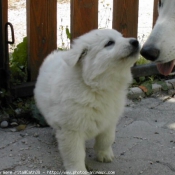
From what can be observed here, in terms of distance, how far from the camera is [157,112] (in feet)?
14.9

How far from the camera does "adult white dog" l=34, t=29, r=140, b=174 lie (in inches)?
117

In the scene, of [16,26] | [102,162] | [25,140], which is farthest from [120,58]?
[16,26]

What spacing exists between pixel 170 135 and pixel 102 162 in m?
0.86

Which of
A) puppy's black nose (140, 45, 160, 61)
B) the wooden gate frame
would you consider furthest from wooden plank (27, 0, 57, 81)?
puppy's black nose (140, 45, 160, 61)

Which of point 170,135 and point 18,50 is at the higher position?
point 18,50

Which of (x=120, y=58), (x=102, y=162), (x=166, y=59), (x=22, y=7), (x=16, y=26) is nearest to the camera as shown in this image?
(x=120, y=58)

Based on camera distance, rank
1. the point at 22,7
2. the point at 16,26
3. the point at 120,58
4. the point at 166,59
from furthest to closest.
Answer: the point at 22,7 → the point at 16,26 → the point at 166,59 → the point at 120,58

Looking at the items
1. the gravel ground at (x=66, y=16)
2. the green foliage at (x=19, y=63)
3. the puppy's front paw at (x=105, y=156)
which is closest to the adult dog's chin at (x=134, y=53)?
the puppy's front paw at (x=105, y=156)

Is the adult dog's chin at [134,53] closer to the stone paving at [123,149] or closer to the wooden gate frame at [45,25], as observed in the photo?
the stone paving at [123,149]

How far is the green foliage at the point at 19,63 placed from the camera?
438 cm

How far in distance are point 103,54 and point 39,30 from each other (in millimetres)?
1558

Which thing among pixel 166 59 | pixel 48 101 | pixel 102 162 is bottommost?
pixel 102 162

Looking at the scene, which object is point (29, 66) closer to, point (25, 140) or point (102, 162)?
point (25, 140)

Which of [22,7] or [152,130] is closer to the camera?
[152,130]
